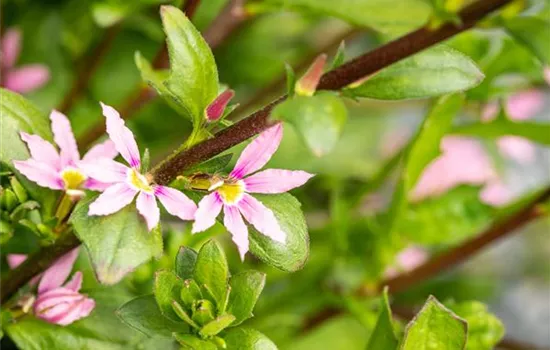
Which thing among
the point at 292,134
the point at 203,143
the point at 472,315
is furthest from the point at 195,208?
the point at 292,134

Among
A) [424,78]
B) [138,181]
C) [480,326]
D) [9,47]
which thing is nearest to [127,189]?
[138,181]

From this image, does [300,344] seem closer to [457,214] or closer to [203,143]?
[457,214]

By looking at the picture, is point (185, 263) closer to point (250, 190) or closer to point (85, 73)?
point (250, 190)

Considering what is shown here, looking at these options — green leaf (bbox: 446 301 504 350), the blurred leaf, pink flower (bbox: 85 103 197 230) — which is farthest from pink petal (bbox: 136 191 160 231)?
green leaf (bbox: 446 301 504 350)

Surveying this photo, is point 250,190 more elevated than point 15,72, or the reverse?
point 250,190

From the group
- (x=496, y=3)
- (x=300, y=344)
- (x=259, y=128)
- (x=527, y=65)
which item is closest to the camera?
(x=259, y=128)

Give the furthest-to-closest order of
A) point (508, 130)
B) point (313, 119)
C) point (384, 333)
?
point (508, 130) → point (384, 333) → point (313, 119)
